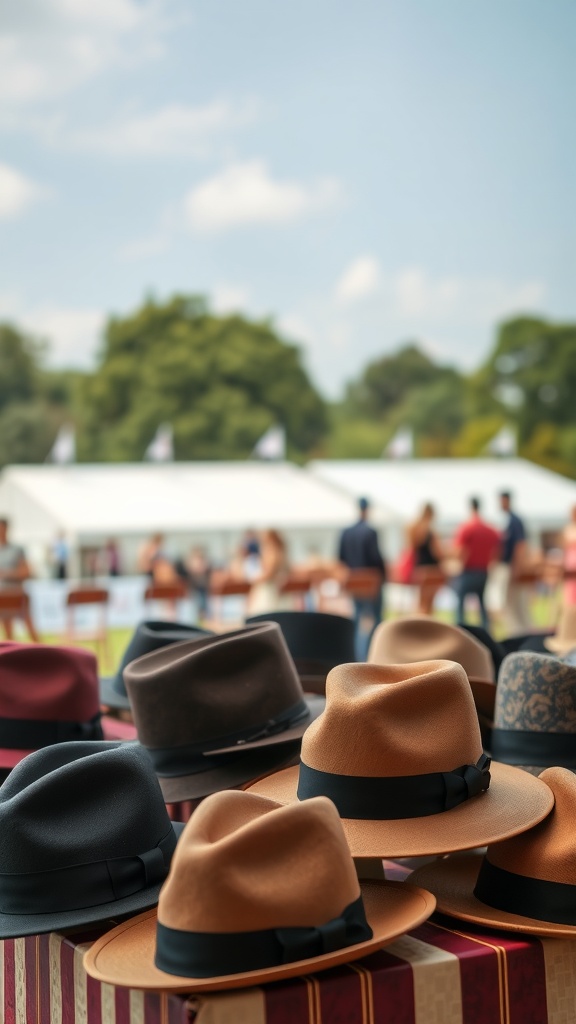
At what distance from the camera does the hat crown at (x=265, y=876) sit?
4.66 feet

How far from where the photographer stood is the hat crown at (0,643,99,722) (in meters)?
2.52

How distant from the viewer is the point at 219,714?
223cm

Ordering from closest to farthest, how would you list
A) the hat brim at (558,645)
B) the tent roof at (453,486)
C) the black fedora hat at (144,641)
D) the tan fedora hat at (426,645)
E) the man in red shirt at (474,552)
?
the tan fedora hat at (426,645) → the black fedora hat at (144,641) → the hat brim at (558,645) → the man in red shirt at (474,552) → the tent roof at (453,486)

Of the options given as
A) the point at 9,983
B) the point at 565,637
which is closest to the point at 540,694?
the point at 9,983

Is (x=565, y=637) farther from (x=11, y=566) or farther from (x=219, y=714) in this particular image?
(x=11, y=566)

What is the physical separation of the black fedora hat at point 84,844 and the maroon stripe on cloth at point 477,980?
1.51 feet

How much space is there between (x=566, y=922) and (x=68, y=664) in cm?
131

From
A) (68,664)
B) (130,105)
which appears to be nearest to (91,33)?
(130,105)

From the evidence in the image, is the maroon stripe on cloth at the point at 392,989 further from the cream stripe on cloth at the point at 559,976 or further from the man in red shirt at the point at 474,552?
the man in red shirt at the point at 474,552

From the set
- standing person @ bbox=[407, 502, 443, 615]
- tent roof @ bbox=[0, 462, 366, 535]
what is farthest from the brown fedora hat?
tent roof @ bbox=[0, 462, 366, 535]

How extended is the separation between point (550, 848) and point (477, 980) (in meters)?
0.23

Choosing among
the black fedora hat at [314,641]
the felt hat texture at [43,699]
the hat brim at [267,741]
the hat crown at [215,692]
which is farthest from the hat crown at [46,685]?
the black fedora hat at [314,641]

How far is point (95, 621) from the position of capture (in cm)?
1205

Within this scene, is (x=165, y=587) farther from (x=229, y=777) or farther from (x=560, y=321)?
(x=560, y=321)
